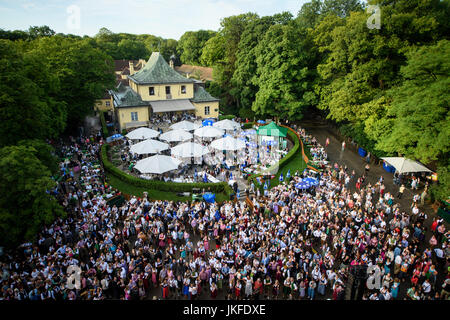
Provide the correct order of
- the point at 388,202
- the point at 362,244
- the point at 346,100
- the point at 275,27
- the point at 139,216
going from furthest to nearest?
the point at 275,27 → the point at 346,100 → the point at 388,202 → the point at 139,216 → the point at 362,244

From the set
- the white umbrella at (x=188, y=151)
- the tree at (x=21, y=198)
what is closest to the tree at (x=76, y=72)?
the white umbrella at (x=188, y=151)

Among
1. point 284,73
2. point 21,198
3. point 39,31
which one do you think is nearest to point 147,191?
point 21,198

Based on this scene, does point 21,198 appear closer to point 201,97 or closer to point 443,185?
point 443,185

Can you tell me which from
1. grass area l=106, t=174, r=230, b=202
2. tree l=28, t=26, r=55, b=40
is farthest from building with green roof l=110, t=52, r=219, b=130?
tree l=28, t=26, r=55, b=40

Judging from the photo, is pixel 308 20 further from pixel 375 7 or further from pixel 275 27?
pixel 375 7

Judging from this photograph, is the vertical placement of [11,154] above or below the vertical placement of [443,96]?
below

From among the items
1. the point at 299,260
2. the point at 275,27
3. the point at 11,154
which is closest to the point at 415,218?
the point at 299,260
